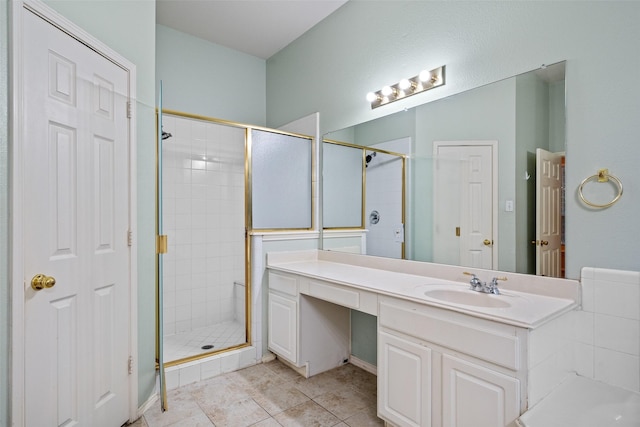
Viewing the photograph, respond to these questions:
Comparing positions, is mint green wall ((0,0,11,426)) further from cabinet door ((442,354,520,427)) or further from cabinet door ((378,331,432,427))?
cabinet door ((442,354,520,427))

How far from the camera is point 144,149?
6.84 ft

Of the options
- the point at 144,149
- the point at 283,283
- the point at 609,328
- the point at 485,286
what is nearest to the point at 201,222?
the point at 283,283

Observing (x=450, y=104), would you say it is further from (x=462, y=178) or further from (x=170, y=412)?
(x=170, y=412)

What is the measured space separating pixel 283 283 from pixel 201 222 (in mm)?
1432

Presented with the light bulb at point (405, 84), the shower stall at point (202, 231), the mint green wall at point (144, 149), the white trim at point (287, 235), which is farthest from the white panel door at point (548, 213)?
the shower stall at point (202, 231)

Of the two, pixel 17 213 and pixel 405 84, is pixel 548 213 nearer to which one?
pixel 405 84

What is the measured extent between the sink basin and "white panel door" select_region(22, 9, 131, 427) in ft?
5.56

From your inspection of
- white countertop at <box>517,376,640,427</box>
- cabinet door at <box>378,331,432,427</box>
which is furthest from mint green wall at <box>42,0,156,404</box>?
white countertop at <box>517,376,640,427</box>

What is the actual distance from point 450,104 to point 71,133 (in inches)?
78.8

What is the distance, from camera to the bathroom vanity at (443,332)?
128 cm

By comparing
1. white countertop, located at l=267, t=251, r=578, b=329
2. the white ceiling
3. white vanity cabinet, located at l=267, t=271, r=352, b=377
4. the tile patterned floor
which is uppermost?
the white ceiling

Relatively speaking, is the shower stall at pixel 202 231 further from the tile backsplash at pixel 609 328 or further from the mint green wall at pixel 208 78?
the tile backsplash at pixel 609 328

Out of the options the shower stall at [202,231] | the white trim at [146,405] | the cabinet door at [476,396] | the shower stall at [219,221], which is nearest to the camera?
the cabinet door at [476,396]

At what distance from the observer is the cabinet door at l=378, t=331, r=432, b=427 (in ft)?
5.14
